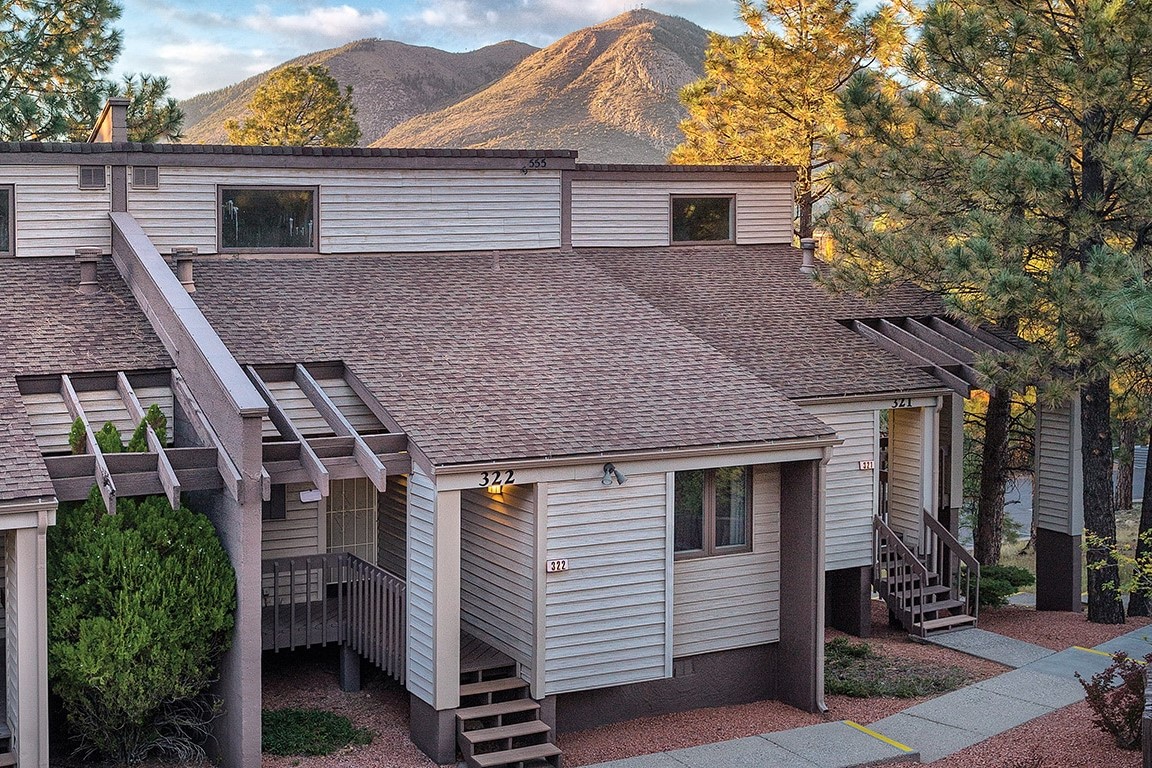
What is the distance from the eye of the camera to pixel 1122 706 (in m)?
11.6

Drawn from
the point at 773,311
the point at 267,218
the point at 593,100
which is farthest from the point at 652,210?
the point at 593,100

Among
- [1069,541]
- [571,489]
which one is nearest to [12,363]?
[571,489]

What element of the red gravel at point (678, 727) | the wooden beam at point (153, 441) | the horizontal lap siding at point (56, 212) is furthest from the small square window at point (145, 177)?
the red gravel at point (678, 727)

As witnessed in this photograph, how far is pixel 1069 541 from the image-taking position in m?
18.3

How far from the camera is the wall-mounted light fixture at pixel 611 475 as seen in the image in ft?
41.4

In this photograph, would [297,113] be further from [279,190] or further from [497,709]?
[497,709]

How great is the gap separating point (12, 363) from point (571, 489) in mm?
5913

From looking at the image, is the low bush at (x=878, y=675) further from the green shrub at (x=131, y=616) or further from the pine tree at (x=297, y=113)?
the pine tree at (x=297, y=113)

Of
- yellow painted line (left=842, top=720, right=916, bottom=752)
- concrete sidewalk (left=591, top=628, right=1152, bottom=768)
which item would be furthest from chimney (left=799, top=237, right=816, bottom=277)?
yellow painted line (left=842, top=720, right=916, bottom=752)

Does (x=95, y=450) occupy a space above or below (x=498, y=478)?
above

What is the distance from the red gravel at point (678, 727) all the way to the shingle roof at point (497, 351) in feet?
9.90

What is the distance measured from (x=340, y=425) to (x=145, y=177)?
596 centimetres

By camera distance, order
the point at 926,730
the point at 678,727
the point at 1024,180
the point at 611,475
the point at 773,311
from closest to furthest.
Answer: the point at 611,475
the point at 926,730
the point at 678,727
the point at 1024,180
the point at 773,311

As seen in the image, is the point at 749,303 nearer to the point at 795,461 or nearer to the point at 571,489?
the point at 795,461
